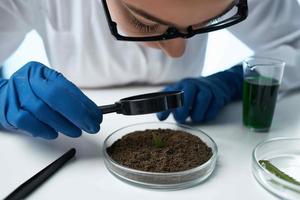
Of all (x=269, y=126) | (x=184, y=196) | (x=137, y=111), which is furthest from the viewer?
(x=269, y=126)

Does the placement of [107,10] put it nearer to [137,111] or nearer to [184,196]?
[137,111]

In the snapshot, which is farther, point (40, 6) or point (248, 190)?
point (40, 6)

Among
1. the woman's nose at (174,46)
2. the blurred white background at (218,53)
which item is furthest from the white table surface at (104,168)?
the blurred white background at (218,53)

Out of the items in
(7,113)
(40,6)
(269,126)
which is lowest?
(269,126)

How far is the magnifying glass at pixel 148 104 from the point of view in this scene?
675mm

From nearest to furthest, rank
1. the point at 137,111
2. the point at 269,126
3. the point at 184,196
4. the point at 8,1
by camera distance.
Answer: the point at 184,196 → the point at 137,111 → the point at 269,126 → the point at 8,1

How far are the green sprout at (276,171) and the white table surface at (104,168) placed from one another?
3 cm

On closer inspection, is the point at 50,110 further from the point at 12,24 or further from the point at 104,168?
the point at 12,24

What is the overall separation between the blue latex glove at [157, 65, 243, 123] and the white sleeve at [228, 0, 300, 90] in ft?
0.78

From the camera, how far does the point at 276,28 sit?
1130mm

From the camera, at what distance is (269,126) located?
0.81 m

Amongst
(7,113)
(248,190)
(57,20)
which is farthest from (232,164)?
(57,20)

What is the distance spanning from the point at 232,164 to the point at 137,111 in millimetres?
201

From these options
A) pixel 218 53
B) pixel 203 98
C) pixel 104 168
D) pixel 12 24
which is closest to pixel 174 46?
pixel 203 98
